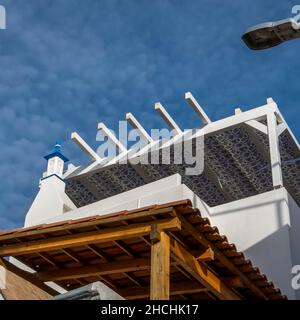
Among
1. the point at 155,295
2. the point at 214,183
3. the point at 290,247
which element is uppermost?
the point at 214,183

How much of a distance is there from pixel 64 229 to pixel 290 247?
19.7 feet

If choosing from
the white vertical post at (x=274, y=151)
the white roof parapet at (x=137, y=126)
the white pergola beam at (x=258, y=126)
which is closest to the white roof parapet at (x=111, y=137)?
the white roof parapet at (x=137, y=126)

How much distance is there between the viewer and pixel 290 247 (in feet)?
45.0

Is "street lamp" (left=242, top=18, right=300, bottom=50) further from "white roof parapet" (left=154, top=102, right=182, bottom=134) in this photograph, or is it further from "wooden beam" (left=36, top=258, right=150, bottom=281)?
"white roof parapet" (left=154, top=102, right=182, bottom=134)

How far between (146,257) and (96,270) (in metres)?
0.94

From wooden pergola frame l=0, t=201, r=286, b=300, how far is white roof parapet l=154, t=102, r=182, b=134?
8121 mm

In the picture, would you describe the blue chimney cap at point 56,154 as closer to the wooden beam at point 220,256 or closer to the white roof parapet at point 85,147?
the white roof parapet at point 85,147

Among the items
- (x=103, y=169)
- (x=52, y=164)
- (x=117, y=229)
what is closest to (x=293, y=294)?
(x=117, y=229)

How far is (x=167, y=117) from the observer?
18766 mm

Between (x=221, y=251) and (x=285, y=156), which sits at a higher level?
(x=285, y=156)

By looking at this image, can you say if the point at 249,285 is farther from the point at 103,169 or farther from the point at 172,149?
the point at 103,169

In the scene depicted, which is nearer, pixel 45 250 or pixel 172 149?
pixel 45 250

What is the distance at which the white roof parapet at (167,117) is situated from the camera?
734 inches

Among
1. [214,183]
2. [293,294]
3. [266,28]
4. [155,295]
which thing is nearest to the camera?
[266,28]
